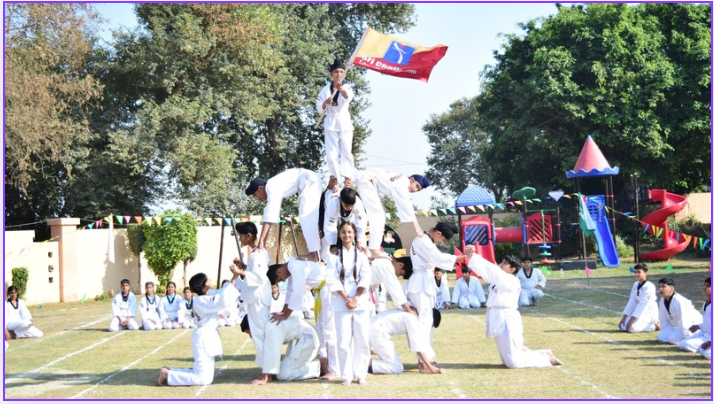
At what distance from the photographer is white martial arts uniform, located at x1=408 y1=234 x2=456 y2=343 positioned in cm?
827

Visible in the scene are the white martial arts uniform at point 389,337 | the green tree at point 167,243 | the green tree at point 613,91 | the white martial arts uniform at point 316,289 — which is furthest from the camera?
the green tree at point 613,91

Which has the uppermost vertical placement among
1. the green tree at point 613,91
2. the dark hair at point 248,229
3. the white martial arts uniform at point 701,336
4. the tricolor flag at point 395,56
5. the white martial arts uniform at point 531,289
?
the green tree at point 613,91

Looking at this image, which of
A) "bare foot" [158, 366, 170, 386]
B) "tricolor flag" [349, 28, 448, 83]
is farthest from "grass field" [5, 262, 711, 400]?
"tricolor flag" [349, 28, 448, 83]

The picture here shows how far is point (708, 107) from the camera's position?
24.4 meters

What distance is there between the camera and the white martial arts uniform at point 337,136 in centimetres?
845

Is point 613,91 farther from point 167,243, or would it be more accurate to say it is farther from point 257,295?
point 257,295

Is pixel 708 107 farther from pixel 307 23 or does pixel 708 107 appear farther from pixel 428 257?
pixel 428 257

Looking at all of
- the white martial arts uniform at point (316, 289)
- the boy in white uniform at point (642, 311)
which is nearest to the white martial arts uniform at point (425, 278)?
the white martial arts uniform at point (316, 289)

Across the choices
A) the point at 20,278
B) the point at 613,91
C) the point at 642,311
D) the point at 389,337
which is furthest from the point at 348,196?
the point at 613,91

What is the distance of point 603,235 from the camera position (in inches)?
811

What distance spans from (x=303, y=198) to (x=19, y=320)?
5386mm

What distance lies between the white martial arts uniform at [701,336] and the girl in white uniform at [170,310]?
741 centimetres

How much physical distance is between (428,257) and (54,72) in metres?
15.1

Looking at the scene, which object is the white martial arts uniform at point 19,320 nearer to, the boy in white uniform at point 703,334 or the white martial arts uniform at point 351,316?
the white martial arts uniform at point 351,316
